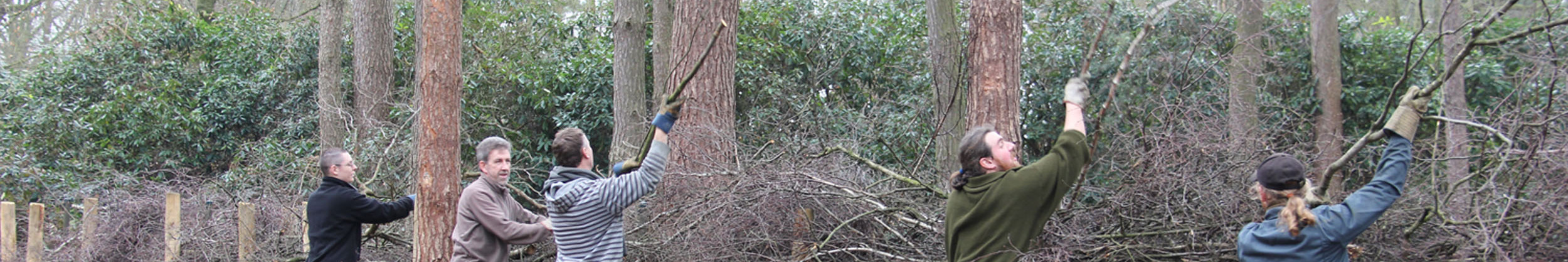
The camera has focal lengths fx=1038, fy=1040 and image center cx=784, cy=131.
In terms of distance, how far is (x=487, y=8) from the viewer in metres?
13.1

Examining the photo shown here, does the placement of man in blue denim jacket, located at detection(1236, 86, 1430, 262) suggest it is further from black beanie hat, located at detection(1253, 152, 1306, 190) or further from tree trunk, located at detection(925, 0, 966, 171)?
tree trunk, located at detection(925, 0, 966, 171)

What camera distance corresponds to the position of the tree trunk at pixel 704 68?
6.99 meters

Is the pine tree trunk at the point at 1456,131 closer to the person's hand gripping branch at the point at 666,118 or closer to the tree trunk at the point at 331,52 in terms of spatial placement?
the person's hand gripping branch at the point at 666,118

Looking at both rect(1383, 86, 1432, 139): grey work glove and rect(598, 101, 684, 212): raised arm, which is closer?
rect(1383, 86, 1432, 139): grey work glove

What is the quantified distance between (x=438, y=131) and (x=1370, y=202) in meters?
4.26

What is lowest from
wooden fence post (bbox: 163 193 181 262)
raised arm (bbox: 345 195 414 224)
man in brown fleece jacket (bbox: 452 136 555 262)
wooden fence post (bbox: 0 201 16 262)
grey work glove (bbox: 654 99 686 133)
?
wooden fence post (bbox: 0 201 16 262)

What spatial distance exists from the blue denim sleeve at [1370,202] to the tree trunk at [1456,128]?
0.82 metres

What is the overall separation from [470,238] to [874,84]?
761cm

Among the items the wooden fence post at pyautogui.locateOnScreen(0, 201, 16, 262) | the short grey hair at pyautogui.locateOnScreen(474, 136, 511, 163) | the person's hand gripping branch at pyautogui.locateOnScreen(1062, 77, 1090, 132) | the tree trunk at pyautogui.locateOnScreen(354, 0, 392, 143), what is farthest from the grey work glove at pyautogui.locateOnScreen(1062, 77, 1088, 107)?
the tree trunk at pyautogui.locateOnScreen(354, 0, 392, 143)

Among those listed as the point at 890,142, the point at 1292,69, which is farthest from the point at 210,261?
the point at 1292,69

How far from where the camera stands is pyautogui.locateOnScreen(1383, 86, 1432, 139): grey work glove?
3094 mm

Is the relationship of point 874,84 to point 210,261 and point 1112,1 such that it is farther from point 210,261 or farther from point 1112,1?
point 1112,1

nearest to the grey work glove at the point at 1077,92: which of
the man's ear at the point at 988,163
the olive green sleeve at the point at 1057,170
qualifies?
the olive green sleeve at the point at 1057,170

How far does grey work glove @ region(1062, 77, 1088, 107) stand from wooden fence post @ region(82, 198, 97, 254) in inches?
304
